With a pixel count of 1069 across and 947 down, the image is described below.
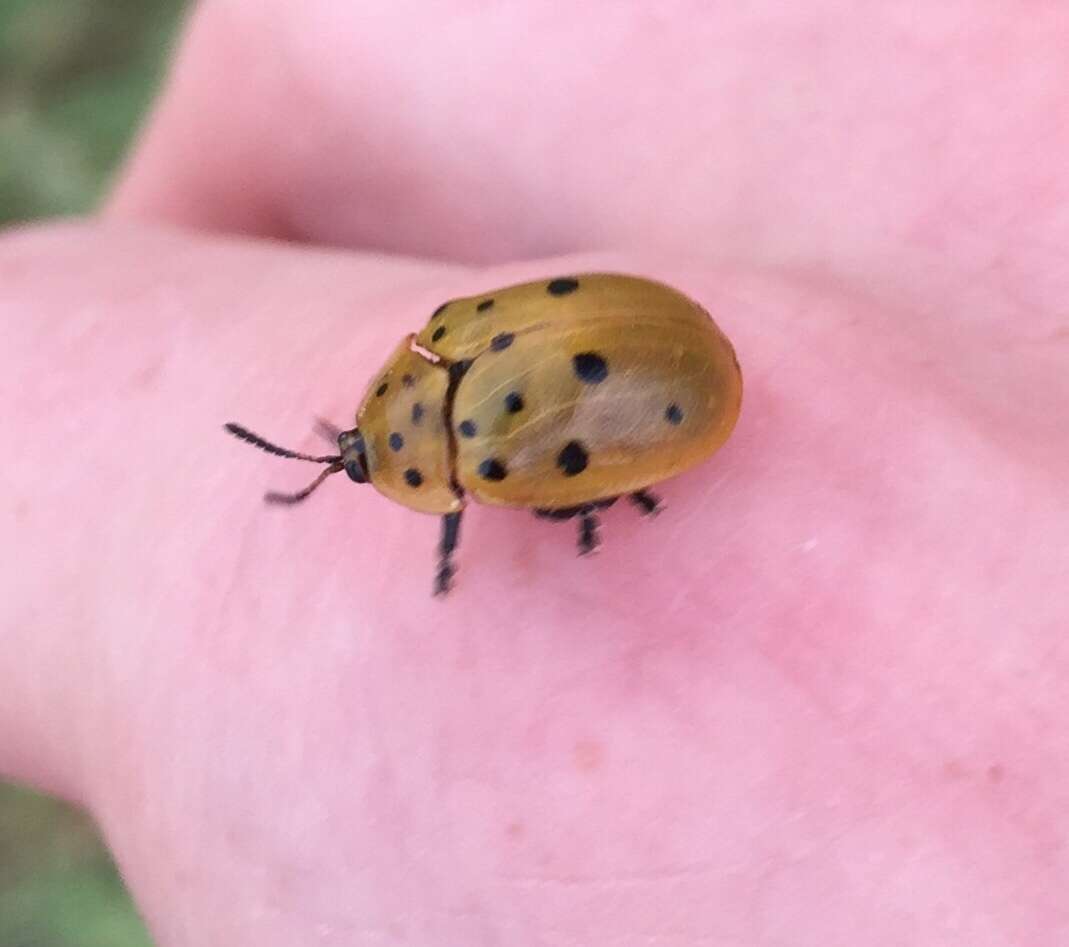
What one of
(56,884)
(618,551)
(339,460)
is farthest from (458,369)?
(56,884)

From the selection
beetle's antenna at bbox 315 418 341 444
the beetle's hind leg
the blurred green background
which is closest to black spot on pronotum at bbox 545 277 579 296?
the beetle's hind leg

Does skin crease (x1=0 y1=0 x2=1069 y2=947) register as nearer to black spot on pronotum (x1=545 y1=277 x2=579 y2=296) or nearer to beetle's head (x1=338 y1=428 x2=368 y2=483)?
beetle's head (x1=338 y1=428 x2=368 y2=483)

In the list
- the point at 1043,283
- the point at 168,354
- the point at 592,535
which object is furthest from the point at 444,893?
the point at 1043,283

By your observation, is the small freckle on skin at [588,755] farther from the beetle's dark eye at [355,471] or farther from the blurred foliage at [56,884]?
the blurred foliage at [56,884]

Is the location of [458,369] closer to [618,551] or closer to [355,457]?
[355,457]

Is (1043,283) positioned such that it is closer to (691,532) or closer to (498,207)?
(691,532)

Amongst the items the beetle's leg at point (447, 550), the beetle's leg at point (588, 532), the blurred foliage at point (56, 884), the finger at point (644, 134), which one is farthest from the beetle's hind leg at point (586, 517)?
the blurred foliage at point (56, 884)
